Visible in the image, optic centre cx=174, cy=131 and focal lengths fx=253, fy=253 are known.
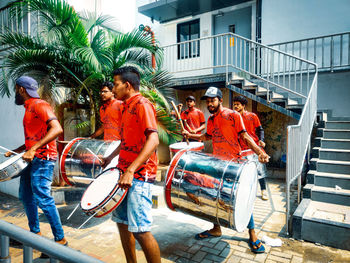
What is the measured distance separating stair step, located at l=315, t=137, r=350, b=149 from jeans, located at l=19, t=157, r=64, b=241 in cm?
523

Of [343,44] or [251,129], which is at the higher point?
[343,44]

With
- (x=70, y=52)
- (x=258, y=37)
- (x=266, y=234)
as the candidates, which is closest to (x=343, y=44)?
(x=258, y=37)

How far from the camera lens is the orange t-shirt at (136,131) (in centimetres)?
207

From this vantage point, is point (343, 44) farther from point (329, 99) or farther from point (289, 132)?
point (289, 132)

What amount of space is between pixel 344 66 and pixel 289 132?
5.11m

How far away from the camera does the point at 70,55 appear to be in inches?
209

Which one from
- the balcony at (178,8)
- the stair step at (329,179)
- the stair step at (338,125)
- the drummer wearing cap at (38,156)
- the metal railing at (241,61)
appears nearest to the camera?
the drummer wearing cap at (38,156)

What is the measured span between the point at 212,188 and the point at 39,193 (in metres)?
1.93

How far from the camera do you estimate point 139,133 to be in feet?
7.01

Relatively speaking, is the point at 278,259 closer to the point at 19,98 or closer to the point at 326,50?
the point at 19,98

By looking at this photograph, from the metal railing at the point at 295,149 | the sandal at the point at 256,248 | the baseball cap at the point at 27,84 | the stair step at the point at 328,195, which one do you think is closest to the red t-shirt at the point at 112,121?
the baseball cap at the point at 27,84

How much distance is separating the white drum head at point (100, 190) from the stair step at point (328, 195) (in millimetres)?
3391

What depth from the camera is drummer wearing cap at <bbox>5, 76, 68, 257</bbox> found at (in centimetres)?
281

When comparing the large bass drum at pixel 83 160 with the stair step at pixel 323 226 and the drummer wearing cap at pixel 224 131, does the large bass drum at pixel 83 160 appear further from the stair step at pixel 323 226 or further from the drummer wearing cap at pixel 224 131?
the stair step at pixel 323 226
